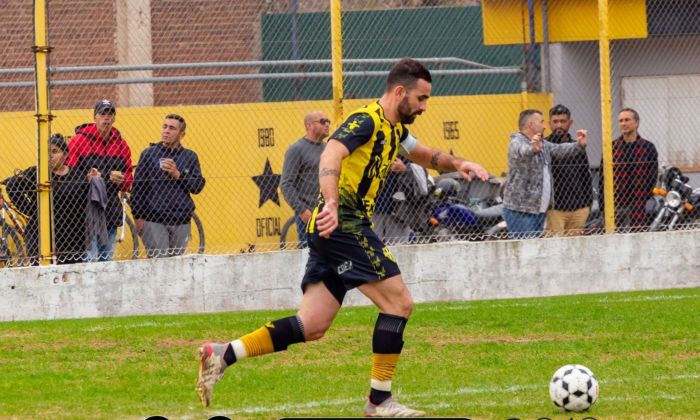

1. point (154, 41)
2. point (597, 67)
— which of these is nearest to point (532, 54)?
point (597, 67)

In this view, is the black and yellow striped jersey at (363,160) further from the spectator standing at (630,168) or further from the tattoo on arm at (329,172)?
the spectator standing at (630,168)

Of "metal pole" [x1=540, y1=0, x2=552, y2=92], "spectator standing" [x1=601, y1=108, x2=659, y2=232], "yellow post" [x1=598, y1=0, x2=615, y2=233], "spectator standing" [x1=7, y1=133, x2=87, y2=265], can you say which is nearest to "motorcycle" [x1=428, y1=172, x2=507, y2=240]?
"yellow post" [x1=598, y1=0, x2=615, y2=233]

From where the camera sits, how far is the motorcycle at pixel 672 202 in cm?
1594

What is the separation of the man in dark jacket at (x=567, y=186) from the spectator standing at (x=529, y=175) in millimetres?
143

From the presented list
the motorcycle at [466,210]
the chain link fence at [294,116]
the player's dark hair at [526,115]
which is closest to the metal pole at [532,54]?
the chain link fence at [294,116]

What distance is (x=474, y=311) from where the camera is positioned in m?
12.9

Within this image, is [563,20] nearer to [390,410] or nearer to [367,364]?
[367,364]

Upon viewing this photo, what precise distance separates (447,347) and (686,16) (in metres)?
9.26

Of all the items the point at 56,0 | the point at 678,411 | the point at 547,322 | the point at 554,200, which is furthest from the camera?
the point at 56,0

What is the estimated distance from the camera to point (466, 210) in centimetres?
1622

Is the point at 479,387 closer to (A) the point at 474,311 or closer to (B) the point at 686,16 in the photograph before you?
(A) the point at 474,311

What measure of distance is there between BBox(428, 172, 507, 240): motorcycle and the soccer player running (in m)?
7.08

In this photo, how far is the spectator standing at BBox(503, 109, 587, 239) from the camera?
47.2 ft

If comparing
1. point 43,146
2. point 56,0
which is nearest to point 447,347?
point 43,146
